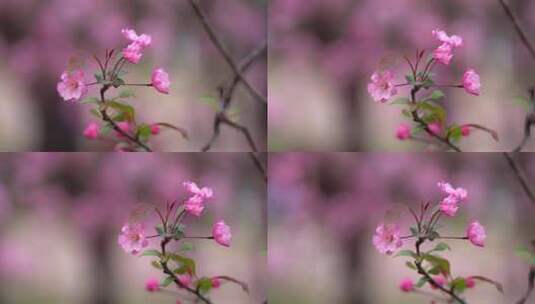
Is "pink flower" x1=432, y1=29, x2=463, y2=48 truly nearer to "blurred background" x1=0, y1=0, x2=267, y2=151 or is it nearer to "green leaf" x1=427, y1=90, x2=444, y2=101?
"green leaf" x1=427, y1=90, x2=444, y2=101

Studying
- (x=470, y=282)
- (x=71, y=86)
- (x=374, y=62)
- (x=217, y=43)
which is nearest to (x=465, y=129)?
(x=374, y=62)

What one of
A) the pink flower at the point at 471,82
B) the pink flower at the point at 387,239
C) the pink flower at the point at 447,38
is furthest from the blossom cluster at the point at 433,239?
the pink flower at the point at 447,38

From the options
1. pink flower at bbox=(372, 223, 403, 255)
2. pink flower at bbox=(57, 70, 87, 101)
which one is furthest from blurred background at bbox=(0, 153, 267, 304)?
pink flower at bbox=(372, 223, 403, 255)

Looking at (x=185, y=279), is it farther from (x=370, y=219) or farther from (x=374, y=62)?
(x=374, y=62)

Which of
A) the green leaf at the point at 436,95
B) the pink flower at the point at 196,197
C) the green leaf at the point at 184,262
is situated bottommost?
the green leaf at the point at 184,262

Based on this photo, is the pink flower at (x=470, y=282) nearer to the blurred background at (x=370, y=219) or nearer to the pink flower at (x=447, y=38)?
the blurred background at (x=370, y=219)

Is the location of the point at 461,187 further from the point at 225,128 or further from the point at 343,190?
the point at 225,128

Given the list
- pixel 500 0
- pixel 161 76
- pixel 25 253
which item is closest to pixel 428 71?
pixel 500 0
